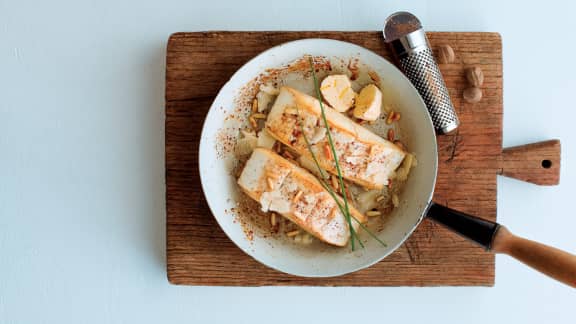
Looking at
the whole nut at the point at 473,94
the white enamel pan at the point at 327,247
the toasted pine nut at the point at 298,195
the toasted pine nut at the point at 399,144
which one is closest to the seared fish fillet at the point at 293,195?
the toasted pine nut at the point at 298,195

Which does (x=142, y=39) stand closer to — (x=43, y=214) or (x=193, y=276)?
(x=43, y=214)

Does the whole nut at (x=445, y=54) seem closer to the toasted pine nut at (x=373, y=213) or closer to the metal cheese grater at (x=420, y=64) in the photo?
the metal cheese grater at (x=420, y=64)

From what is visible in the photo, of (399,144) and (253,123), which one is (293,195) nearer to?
(253,123)

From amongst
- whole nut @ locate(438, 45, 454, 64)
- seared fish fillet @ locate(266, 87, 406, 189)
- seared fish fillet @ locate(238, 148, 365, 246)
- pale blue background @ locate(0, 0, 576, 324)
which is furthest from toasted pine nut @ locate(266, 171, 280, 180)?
whole nut @ locate(438, 45, 454, 64)

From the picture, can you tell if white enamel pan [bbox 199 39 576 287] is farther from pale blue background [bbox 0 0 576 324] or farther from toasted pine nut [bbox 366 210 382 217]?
pale blue background [bbox 0 0 576 324]

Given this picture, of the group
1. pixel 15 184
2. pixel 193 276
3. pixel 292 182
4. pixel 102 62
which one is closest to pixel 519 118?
pixel 292 182

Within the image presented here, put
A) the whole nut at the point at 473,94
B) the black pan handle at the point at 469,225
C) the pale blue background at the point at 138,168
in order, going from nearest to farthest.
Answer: the black pan handle at the point at 469,225 → the whole nut at the point at 473,94 → the pale blue background at the point at 138,168

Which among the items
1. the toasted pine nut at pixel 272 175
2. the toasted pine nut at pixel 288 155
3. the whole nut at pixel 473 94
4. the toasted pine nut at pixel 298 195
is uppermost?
the whole nut at pixel 473 94

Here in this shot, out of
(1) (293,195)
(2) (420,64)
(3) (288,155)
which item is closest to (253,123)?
(3) (288,155)
